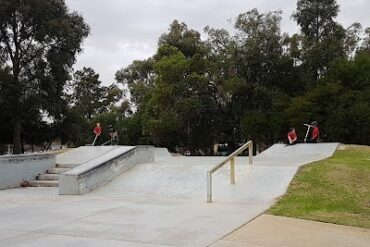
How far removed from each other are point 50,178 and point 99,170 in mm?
2397

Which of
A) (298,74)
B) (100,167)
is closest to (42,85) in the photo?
(298,74)

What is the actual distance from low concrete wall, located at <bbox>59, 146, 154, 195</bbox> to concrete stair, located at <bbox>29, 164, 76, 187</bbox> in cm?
140

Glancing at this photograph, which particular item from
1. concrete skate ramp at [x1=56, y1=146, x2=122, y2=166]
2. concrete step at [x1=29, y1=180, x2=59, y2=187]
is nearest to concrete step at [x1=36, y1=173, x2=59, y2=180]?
concrete step at [x1=29, y1=180, x2=59, y2=187]

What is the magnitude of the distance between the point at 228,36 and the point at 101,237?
104 feet

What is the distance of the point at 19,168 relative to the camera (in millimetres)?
12953

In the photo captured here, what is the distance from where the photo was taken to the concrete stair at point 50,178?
12578 mm

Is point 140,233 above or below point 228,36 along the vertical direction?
below

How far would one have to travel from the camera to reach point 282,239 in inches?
231

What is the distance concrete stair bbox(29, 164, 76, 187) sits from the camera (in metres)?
12.6

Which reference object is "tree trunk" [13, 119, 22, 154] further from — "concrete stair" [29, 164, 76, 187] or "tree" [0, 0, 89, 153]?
"concrete stair" [29, 164, 76, 187]

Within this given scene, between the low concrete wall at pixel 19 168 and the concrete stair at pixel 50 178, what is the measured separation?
0.64ft

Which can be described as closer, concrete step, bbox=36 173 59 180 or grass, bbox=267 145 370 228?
grass, bbox=267 145 370 228

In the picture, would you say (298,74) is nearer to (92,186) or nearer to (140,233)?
(92,186)

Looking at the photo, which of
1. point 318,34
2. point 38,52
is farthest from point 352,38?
point 38,52
